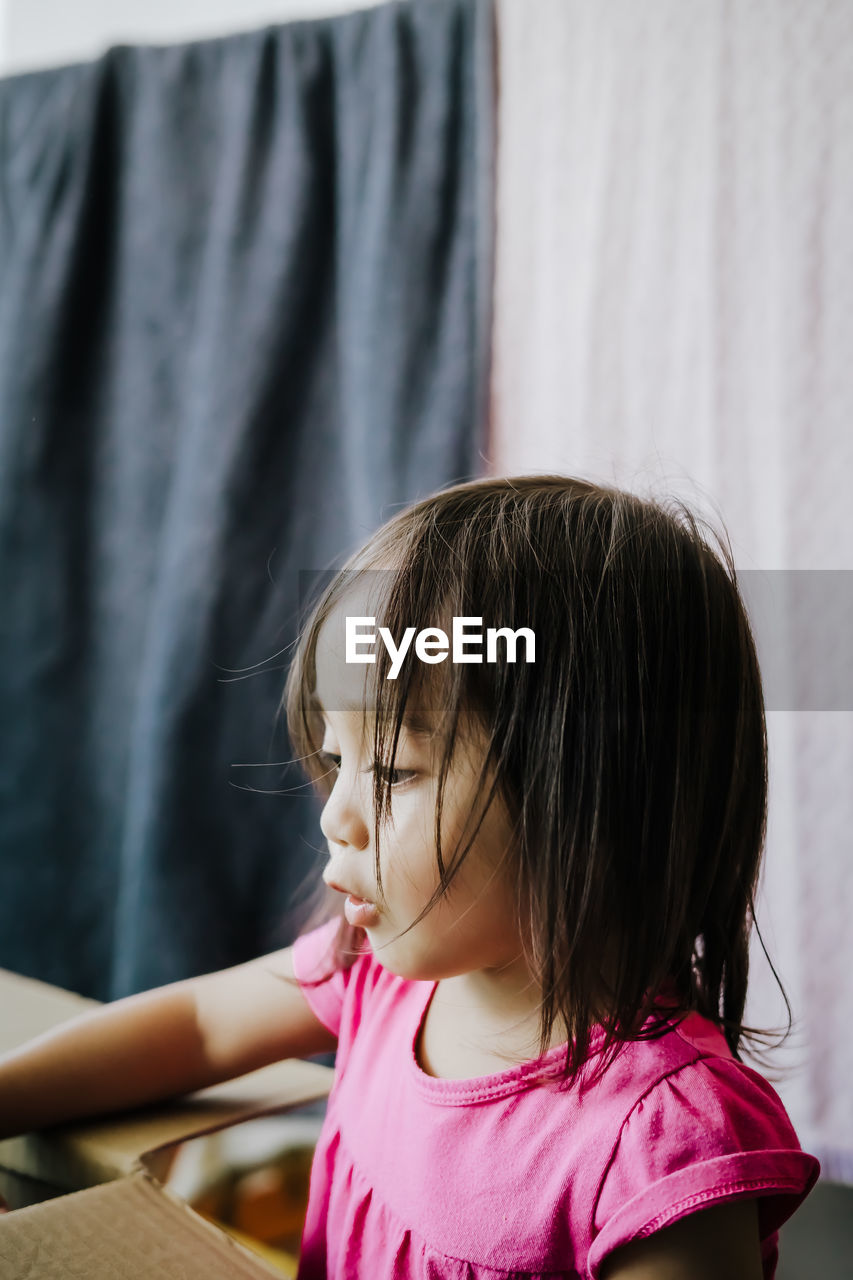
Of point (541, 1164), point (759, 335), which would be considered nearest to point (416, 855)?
point (541, 1164)

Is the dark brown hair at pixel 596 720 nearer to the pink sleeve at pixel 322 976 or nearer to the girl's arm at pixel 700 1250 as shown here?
the girl's arm at pixel 700 1250

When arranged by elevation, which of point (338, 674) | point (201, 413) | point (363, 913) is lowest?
point (363, 913)

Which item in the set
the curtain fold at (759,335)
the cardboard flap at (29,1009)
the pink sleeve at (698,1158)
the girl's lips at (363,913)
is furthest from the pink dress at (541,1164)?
the curtain fold at (759,335)

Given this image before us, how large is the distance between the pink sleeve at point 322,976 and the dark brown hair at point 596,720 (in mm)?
190

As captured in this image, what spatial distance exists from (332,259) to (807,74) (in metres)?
0.53

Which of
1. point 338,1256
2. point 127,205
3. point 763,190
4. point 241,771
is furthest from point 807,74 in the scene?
point 338,1256

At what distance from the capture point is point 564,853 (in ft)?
1.38

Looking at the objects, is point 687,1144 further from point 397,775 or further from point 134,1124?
point 134,1124

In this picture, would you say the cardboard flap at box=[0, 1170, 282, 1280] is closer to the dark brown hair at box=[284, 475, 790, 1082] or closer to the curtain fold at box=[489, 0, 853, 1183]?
the dark brown hair at box=[284, 475, 790, 1082]

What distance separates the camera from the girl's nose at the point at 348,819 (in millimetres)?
452

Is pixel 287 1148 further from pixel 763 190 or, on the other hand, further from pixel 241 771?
pixel 763 190

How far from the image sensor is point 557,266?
104 centimetres

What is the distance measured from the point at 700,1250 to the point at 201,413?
99 centimetres

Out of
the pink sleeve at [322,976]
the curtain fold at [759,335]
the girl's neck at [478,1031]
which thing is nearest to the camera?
the girl's neck at [478,1031]
